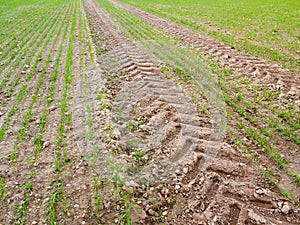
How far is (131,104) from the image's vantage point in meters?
6.23

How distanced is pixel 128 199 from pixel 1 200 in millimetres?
1946

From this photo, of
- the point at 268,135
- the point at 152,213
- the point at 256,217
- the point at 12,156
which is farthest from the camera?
the point at 268,135

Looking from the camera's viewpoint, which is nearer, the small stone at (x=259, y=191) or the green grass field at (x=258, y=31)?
the small stone at (x=259, y=191)

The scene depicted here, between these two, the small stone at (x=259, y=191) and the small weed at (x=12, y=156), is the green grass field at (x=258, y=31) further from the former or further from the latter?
the small weed at (x=12, y=156)

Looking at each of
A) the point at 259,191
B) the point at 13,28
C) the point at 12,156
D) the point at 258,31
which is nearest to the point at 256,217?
the point at 259,191

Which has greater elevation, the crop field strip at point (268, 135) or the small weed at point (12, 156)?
the small weed at point (12, 156)

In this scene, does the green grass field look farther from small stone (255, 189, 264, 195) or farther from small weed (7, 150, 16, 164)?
small weed (7, 150, 16, 164)

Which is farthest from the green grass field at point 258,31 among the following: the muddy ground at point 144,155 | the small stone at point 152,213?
the small stone at point 152,213

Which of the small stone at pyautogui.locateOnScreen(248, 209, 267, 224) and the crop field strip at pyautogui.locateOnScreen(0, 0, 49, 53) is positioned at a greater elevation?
the crop field strip at pyautogui.locateOnScreen(0, 0, 49, 53)

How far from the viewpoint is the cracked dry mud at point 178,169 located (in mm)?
3424

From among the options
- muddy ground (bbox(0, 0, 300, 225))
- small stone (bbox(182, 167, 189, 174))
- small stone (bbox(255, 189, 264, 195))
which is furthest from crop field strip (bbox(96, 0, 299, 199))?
small stone (bbox(182, 167, 189, 174))

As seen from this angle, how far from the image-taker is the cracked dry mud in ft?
11.2

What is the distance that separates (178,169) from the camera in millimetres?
4156

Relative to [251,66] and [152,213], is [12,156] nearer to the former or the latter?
[152,213]
